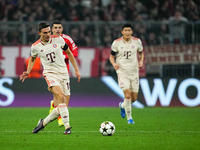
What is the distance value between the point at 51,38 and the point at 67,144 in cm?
267

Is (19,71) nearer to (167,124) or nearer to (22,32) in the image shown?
(22,32)

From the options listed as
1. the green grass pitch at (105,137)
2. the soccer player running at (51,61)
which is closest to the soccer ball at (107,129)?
the green grass pitch at (105,137)

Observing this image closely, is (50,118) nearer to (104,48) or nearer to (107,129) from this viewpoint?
(107,129)

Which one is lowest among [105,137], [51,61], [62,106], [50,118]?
[105,137]

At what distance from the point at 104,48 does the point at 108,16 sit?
274 cm

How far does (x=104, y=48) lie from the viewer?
20.3 m

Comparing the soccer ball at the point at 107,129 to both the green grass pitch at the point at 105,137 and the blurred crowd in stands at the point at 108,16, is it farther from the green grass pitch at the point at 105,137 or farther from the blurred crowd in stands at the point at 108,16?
the blurred crowd in stands at the point at 108,16

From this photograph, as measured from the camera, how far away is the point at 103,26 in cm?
2053

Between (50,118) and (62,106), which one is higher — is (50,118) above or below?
below

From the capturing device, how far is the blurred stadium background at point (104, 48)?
19.3 meters

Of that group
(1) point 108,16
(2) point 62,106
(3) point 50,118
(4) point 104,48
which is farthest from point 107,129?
(1) point 108,16

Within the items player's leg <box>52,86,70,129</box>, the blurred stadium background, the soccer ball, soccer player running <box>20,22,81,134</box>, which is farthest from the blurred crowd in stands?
the soccer ball

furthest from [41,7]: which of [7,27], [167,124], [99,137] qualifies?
[99,137]

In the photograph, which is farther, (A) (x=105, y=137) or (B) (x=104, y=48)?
(B) (x=104, y=48)
